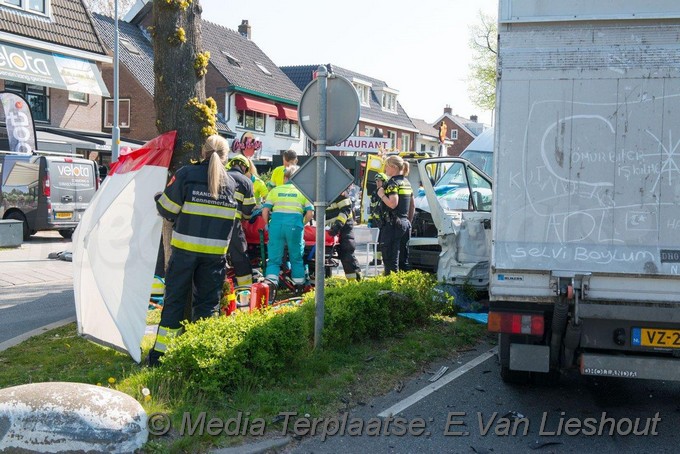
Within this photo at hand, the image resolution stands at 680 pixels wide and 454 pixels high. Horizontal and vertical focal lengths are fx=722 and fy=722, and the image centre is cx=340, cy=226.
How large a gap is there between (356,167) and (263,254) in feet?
78.4

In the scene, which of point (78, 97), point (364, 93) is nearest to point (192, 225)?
point (78, 97)

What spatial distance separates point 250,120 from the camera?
39.5 m

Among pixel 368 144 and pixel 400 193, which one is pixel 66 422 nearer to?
pixel 400 193

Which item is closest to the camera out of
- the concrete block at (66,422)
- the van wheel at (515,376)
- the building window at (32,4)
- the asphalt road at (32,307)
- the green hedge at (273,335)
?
the concrete block at (66,422)

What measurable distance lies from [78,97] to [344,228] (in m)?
20.2

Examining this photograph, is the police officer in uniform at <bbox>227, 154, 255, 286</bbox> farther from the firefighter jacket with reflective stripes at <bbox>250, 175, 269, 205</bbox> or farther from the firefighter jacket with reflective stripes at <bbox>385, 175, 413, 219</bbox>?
the firefighter jacket with reflective stripes at <bbox>385, 175, 413, 219</bbox>

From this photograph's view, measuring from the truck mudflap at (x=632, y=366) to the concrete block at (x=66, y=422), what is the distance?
3.08 metres

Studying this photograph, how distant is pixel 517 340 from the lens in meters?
5.53

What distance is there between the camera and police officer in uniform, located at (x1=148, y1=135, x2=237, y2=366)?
6.14m

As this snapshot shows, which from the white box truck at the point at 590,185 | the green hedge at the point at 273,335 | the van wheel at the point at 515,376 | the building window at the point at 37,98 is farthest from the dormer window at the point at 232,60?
the white box truck at the point at 590,185

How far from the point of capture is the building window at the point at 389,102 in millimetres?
57844

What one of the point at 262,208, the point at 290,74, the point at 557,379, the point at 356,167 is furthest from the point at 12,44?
the point at 290,74

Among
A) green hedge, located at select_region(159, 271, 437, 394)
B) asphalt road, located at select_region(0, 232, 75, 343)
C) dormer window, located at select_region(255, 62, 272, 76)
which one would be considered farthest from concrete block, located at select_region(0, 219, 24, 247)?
dormer window, located at select_region(255, 62, 272, 76)

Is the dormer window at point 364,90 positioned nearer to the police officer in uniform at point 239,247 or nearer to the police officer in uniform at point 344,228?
the police officer in uniform at point 344,228
